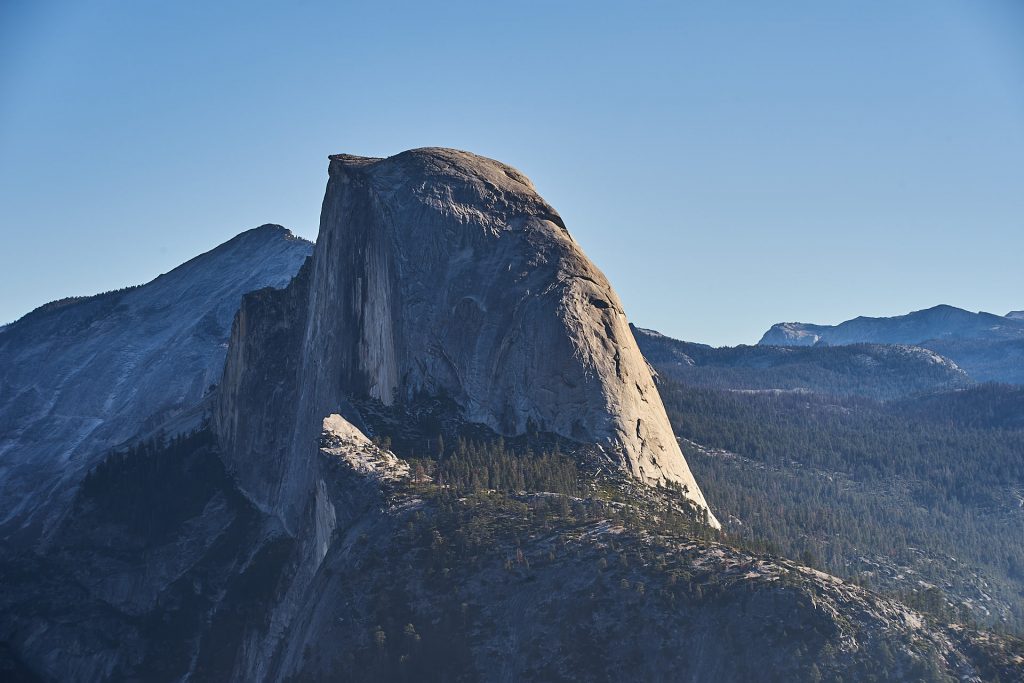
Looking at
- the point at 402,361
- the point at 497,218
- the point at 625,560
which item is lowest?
the point at 625,560

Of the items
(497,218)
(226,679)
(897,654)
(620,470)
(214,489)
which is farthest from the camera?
(214,489)

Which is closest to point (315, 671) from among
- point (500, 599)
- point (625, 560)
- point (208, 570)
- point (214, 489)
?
point (500, 599)

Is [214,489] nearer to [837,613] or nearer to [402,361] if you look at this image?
[402,361]

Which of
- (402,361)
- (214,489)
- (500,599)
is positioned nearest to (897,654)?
(500,599)

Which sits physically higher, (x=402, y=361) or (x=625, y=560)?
(x=402, y=361)

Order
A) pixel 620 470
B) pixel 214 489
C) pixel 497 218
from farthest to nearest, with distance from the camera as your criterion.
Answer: pixel 214 489 → pixel 497 218 → pixel 620 470

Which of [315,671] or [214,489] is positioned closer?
[315,671]
